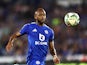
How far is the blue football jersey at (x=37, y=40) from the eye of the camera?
34.6 feet

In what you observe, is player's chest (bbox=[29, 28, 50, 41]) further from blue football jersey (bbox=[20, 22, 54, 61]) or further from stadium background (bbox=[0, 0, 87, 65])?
stadium background (bbox=[0, 0, 87, 65])

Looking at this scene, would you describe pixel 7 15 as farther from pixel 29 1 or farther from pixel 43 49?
pixel 43 49

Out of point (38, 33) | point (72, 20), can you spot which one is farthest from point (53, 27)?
point (38, 33)

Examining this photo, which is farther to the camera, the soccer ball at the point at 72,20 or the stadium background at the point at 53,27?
the stadium background at the point at 53,27

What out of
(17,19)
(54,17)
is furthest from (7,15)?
(54,17)

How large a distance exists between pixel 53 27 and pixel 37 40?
9649mm

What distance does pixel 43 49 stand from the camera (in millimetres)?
10594

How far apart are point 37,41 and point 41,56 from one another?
0.35m

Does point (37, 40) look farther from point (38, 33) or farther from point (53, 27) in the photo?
point (53, 27)

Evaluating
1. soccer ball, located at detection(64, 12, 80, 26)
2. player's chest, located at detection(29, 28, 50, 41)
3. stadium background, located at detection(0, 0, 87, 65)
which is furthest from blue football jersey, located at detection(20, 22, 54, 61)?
stadium background, located at detection(0, 0, 87, 65)

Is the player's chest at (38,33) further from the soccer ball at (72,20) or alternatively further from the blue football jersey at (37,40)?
the soccer ball at (72,20)

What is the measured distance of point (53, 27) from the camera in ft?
66.3

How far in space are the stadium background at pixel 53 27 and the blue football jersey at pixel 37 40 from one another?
181 inches

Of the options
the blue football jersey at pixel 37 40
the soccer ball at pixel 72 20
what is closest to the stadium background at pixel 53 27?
the soccer ball at pixel 72 20
